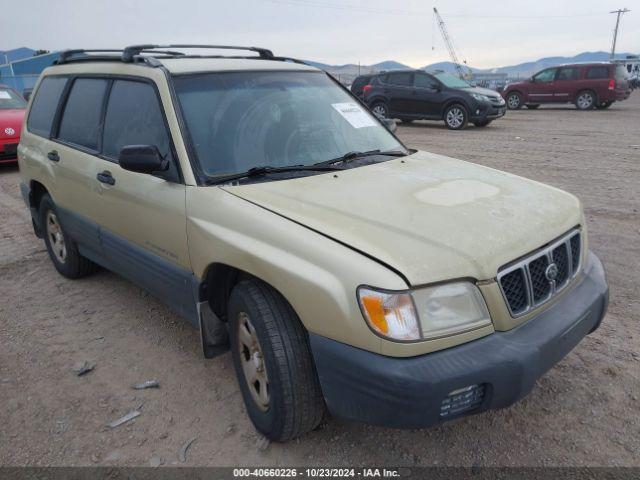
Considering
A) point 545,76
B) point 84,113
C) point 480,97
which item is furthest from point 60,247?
point 545,76

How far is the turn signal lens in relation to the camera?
1.92m

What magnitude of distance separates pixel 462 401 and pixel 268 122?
1891 mm

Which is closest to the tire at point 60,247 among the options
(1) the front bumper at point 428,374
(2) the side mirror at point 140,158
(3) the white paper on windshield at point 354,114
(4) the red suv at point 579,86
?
(2) the side mirror at point 140,158

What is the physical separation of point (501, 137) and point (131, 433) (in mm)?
11948

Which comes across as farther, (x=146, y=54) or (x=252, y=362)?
(x=146, y=54)

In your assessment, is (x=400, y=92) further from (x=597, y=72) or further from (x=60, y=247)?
(x=60, y=247)

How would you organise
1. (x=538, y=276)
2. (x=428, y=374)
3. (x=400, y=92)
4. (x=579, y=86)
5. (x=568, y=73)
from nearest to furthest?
(x=428, y=374) < (x=538, y=276) < (x=400, y=92) < (x=579, y=86) < (x=568, y=73)

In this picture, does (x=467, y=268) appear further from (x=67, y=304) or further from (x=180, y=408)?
(x=67, y=304)

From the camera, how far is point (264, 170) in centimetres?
279

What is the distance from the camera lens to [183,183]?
107 inches

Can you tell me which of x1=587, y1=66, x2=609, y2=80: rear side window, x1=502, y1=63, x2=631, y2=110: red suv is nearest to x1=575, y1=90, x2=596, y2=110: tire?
x1=502, y1=63, x2=631, y2=110: red suv

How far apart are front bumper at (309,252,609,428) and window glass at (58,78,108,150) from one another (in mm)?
2498

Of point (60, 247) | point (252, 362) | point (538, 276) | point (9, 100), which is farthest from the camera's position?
point (9, 100)

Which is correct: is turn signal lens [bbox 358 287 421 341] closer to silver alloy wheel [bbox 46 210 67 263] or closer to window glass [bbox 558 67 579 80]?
silver alloy wheel [bbox 46 210 67 263]
